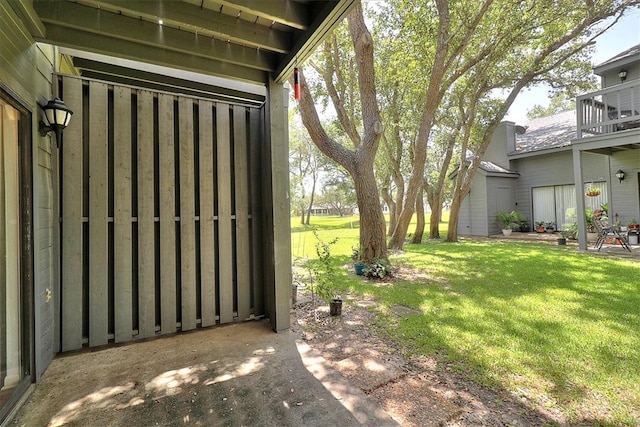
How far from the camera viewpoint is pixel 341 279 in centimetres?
566

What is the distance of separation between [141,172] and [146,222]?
559mm

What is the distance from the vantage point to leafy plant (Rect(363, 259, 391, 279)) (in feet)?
18.3

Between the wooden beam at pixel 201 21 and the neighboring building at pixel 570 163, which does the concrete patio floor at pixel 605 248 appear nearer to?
the neighboring building at pixel 570 163

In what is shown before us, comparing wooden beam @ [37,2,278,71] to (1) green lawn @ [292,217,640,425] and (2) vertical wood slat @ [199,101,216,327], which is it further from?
(1) green lawn @ [292,217,640,425]

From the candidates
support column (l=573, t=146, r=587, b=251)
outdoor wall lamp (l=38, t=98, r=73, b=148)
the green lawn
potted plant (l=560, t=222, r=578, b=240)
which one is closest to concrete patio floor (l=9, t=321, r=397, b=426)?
the green lawn

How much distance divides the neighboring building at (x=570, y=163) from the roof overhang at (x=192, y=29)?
8.84 m

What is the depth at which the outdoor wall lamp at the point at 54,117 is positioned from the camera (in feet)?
7.98

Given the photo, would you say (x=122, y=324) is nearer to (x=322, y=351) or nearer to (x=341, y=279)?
(x=322, y=351)

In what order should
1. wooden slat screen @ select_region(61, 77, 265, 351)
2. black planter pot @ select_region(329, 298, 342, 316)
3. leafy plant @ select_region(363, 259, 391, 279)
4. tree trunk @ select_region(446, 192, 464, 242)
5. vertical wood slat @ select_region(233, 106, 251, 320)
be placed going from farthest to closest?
tree trunk @ select_region(446, 192, 464, 242) → leafy plant @ select_region(363, 259, 391, 279) → black planter pot @ select_region(329, 298, 342, 316) → vertical wood slat @ select_region(233, 106, 251, 320) → wooden slat screen @ select_region(61, 77, 265, 351)

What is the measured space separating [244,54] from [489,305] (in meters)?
4.40

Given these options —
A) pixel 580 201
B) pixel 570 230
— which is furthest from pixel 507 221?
pixel 580 201

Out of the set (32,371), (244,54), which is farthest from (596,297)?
(32,371)

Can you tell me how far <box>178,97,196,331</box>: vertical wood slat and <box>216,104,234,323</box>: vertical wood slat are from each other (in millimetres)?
300

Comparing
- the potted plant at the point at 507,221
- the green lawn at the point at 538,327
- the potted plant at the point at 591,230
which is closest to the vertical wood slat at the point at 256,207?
Answer: the green lawn at the point at 538,327
